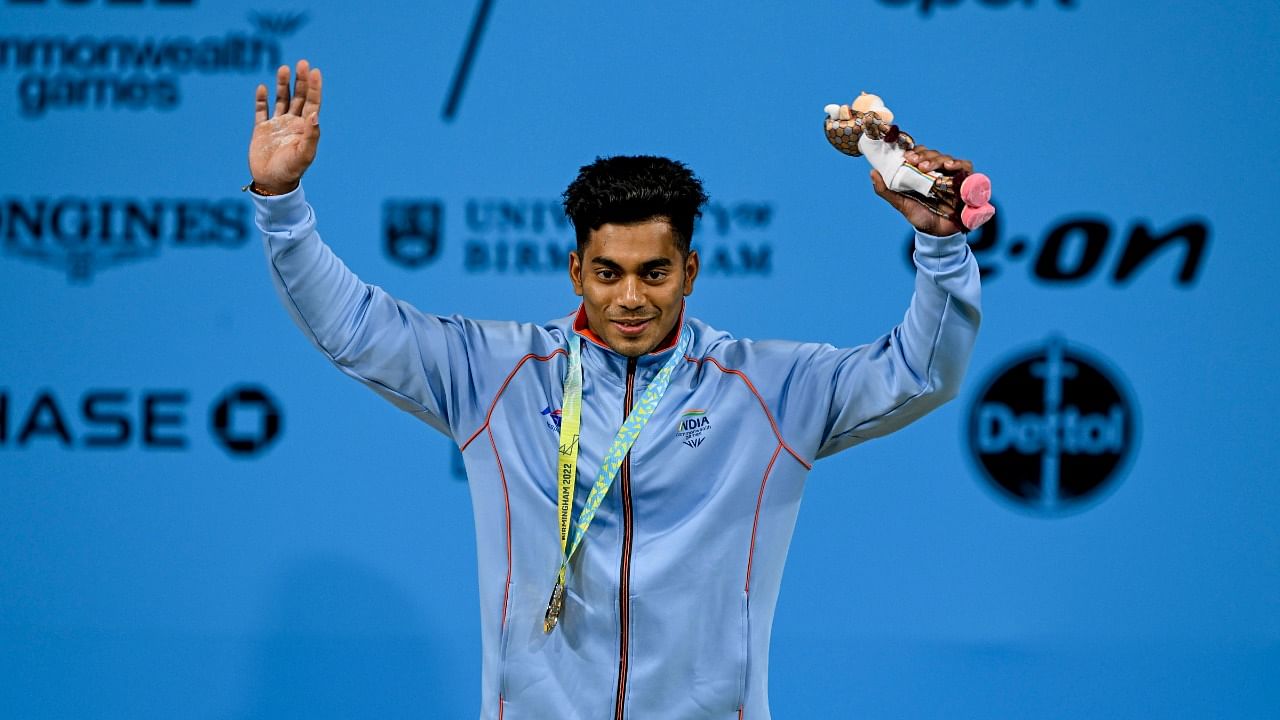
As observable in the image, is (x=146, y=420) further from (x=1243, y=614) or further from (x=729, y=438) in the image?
(x=1243, y=614)

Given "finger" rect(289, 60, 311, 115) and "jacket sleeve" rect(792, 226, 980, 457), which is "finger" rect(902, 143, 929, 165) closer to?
"jacket sleeve" rect(792, 226, 980, 457)

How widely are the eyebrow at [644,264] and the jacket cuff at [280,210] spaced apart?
0.44 m

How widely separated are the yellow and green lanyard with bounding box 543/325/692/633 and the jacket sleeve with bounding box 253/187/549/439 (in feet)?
0.43

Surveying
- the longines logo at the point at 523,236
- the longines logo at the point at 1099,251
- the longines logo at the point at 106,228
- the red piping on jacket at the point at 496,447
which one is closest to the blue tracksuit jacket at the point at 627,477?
the red piping on jacket at the point at 496,447

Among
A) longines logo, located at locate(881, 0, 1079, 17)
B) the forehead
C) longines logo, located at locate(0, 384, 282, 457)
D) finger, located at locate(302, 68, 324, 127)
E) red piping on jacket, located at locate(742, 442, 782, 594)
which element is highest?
longines logo, located at locate(881, 0, 1079, 17)

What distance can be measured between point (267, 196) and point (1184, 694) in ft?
9.67

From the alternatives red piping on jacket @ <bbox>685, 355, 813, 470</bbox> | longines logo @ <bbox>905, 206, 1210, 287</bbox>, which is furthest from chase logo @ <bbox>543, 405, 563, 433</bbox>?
longines logo @ <bbox>905, 206, 1210, 287</bbox>

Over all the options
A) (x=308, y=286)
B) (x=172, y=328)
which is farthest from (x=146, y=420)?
(x=308, y=286)

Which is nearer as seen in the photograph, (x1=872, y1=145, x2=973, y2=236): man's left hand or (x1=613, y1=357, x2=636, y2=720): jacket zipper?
(x1=872, y1=145, x2=973, y2=236): man's left hand

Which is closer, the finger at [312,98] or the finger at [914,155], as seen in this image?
the finger at [914,155]

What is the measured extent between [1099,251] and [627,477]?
2251 mm

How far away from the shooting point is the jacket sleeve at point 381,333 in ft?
6.27

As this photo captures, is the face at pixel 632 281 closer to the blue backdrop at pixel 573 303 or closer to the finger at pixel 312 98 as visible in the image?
the finger at pixel 312 98

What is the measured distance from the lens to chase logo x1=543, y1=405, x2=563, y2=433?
2.06 meters
